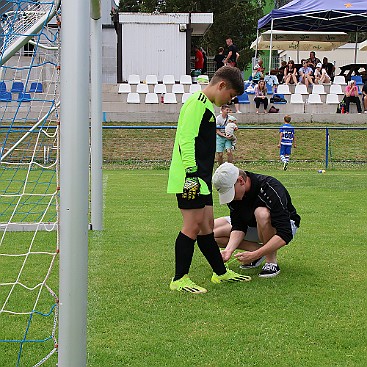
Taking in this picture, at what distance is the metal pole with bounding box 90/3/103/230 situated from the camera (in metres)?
8.20

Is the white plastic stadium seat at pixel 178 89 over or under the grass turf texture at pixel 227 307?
over

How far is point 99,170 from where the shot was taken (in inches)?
326

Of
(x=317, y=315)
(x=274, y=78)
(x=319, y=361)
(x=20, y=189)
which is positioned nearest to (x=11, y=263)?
(x=317, y=315)

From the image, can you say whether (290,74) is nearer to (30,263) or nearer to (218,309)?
(30,263)

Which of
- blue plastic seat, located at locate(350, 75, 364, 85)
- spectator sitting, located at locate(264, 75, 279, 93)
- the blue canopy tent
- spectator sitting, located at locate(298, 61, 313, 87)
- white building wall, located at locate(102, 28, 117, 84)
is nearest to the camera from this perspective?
the blue canopy tent

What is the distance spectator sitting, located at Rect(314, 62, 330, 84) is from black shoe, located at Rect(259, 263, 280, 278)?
75.2 feet

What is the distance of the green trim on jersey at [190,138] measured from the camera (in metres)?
5.37

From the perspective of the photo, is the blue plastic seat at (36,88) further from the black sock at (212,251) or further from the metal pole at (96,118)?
the black sock at (212,251)

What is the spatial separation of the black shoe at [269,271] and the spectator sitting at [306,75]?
2253 cm

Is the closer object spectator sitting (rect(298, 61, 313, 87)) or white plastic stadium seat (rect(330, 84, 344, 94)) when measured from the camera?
white plastic stadium seat (rect(330, 84, 344, 94))

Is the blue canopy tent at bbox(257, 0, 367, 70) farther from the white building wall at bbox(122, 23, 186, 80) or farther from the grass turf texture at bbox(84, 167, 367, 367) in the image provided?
the grass turf texture at bbox(84, 167, 367, 367)

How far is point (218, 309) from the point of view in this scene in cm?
515

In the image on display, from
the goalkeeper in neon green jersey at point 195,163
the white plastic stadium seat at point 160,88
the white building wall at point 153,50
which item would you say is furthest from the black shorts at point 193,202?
the white building wall at point 153,50

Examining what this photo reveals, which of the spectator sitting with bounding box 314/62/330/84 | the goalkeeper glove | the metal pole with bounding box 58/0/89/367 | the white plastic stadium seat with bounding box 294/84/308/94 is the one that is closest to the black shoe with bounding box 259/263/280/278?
the goalkeeper glove
